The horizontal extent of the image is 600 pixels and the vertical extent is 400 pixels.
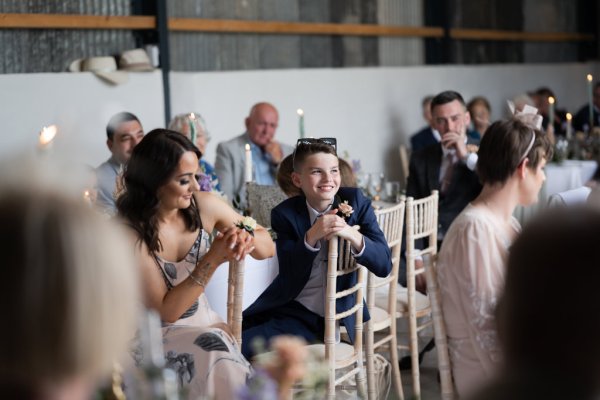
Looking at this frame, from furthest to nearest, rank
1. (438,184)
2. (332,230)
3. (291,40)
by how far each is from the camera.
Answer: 1. (291,40)
2. (438,184)
3. (332,230)

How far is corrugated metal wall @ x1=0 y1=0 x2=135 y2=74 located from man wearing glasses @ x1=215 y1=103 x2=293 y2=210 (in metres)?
1.06

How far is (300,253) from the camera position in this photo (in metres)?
3.74

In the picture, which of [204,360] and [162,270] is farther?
[162,270]

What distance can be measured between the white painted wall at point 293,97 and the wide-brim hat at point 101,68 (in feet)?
0.17

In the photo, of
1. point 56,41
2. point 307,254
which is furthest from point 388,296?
point 56,41

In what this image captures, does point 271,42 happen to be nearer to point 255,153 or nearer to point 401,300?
point 255,153

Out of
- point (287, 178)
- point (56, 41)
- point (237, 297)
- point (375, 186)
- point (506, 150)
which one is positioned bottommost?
point (237, 297)

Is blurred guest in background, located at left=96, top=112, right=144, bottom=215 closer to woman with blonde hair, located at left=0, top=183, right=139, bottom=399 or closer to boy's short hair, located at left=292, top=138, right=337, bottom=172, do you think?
boy's short hair, located at left=292, top=138, right=337, bottom=172

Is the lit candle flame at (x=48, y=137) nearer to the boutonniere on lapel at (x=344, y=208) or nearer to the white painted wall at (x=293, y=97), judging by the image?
the boutonniere on lapel at (x=344, y=208)

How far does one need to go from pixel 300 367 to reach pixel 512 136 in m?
1.81

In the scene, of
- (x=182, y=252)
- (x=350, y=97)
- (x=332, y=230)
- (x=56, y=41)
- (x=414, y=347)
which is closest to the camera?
(x=182, y=252)

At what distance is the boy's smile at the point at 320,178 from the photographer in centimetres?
382

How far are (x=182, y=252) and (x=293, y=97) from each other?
15.5 feet

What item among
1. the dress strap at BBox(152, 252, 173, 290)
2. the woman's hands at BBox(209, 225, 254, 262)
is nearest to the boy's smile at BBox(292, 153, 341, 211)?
the woman's hands at BBox(209, 225, 254, 262)
